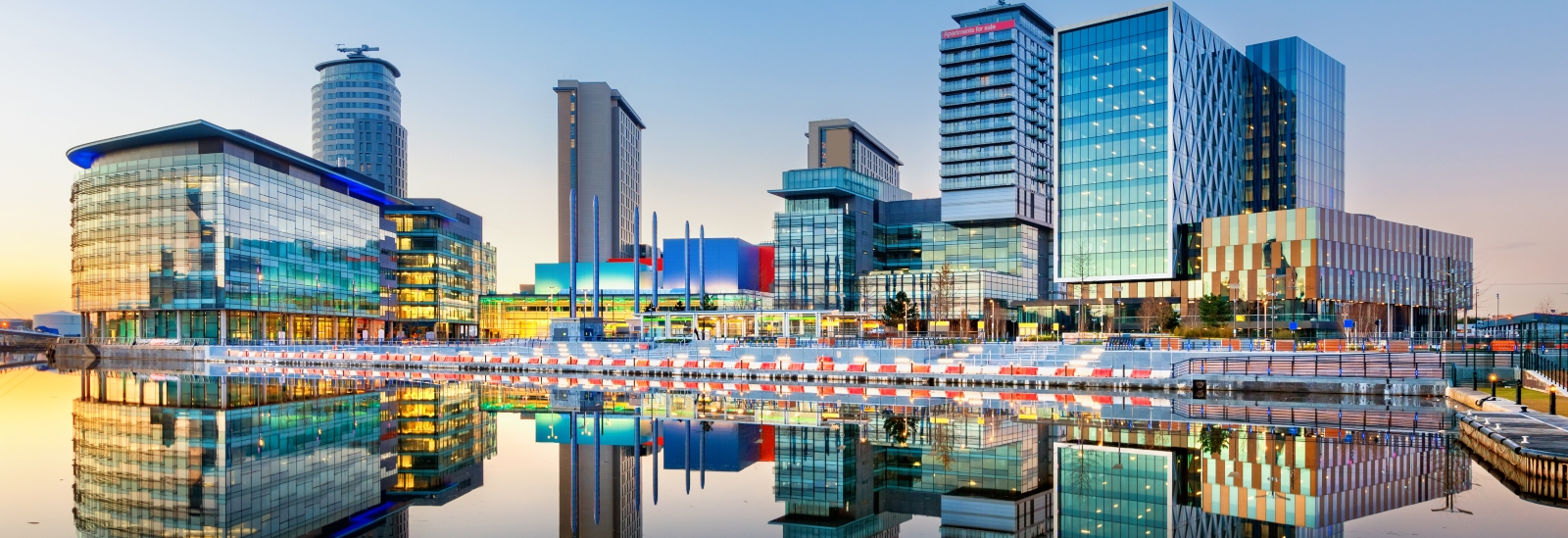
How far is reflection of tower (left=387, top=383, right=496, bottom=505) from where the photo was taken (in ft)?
71.9

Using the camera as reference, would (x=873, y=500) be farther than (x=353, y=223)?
No

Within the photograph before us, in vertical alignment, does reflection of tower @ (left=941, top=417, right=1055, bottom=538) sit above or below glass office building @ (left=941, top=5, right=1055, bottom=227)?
below

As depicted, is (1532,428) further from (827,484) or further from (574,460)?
(574,460)

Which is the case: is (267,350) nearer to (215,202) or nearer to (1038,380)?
(215,202)

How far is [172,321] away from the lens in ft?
394

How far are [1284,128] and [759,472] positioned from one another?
494 ft

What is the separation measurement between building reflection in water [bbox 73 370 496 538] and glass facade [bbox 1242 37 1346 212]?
13591cm

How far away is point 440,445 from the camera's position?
29.1m

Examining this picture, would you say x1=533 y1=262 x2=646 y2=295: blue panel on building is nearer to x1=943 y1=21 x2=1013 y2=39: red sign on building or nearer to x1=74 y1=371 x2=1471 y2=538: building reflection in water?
x1=943 y1=21 x2=1013 y2=39: red sign on building

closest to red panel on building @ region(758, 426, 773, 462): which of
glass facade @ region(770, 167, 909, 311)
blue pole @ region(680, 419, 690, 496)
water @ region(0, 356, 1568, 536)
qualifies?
water @ region(0, 356, 1568, 536)

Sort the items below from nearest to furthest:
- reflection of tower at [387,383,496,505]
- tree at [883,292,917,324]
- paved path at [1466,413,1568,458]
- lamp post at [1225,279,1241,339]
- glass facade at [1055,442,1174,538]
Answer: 1. glass facade at [1055,442,1174,538]
2. reflection of tower at [387,383,496,505]
3. paved path at [1466,413,1568,458]
4. lamp post at [1225,279,1241,339]
5. tree at [883,292,917,324]

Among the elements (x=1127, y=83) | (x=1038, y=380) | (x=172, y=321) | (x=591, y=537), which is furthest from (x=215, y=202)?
(x=591, y=537)

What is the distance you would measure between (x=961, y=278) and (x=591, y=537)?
12520 centimetres

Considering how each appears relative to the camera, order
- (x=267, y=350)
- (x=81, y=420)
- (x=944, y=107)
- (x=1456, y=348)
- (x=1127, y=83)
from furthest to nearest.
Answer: (x=944, y=107) < (x=1127, y=83) < (x=267, y=350) < (x=1456, y=348) < (x=81, y=420)
